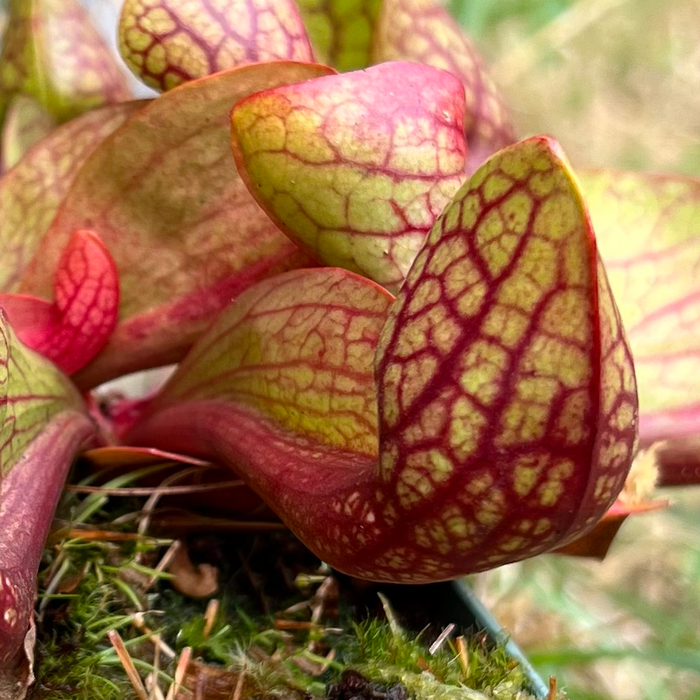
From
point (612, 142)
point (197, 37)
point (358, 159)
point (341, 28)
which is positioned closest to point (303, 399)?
point (358, 159)

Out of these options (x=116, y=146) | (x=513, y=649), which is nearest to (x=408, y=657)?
(x=513, y=649)

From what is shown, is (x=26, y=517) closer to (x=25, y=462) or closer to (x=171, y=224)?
(x=25, y=462)

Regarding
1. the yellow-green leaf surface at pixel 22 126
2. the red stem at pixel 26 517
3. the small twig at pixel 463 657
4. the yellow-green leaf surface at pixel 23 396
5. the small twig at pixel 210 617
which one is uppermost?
the yellow-green leaf surface at pixel 22 126

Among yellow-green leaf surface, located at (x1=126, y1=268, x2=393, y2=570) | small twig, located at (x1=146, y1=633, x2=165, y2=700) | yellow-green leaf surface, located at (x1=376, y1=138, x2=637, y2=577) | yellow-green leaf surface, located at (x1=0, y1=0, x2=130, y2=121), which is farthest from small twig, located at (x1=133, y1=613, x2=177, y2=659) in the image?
yellow-green leaf surface, located at (x1=0, y1=0, x2=130, y2=121)

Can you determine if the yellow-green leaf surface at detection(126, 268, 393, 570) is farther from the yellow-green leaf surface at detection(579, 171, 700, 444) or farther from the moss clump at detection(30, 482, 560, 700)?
the yellow-green leaf surface at detection(579, 171, 700, 444)

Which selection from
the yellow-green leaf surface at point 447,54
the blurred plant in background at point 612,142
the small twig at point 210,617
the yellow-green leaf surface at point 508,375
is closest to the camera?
the yellow-green leaf surface at point 508,375

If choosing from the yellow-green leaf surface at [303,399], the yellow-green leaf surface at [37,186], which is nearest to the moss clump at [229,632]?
the yellow-green leaf surface at [303,399]

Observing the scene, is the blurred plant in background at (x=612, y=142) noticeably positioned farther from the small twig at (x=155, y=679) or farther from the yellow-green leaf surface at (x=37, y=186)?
the yellow-green leaf surface at (x=37, y=186)
